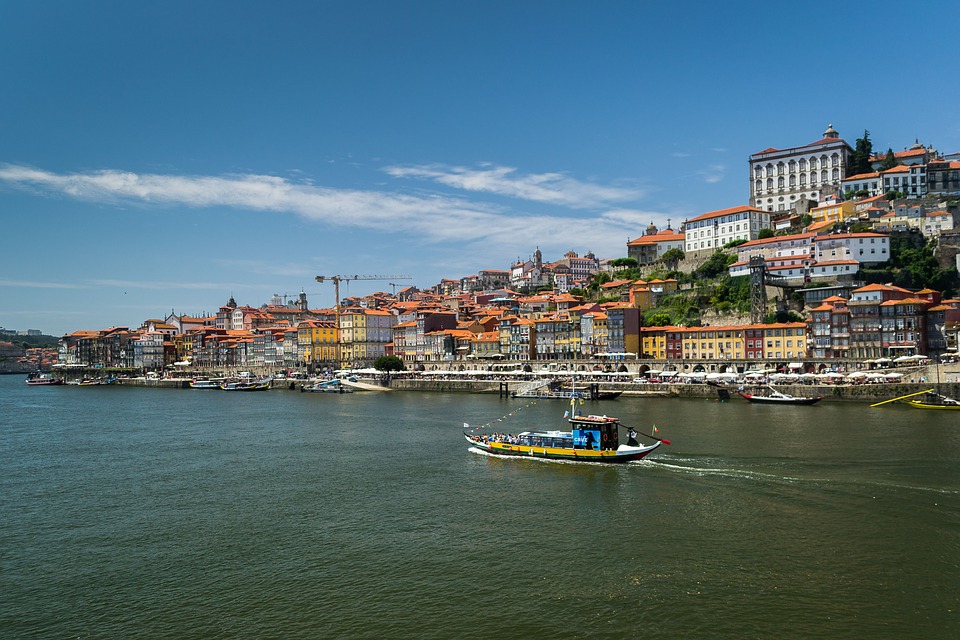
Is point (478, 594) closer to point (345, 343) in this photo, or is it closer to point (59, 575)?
point (59, 575)

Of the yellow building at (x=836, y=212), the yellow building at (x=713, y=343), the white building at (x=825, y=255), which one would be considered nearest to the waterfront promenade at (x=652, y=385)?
the yellow building at (x=713, y=343)

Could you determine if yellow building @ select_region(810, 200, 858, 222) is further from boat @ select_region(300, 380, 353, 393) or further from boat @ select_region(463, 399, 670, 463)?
boat @ select_region(463, 399, 670, 463)

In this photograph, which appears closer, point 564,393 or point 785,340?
point 564,393

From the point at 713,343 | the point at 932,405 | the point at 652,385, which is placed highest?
the point at 713,343

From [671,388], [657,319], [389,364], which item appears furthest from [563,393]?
[389,364]

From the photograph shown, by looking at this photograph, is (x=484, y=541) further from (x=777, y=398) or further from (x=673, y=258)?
(x=673, y=258)

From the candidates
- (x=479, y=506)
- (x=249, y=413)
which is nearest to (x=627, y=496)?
(x=479, y=506)
